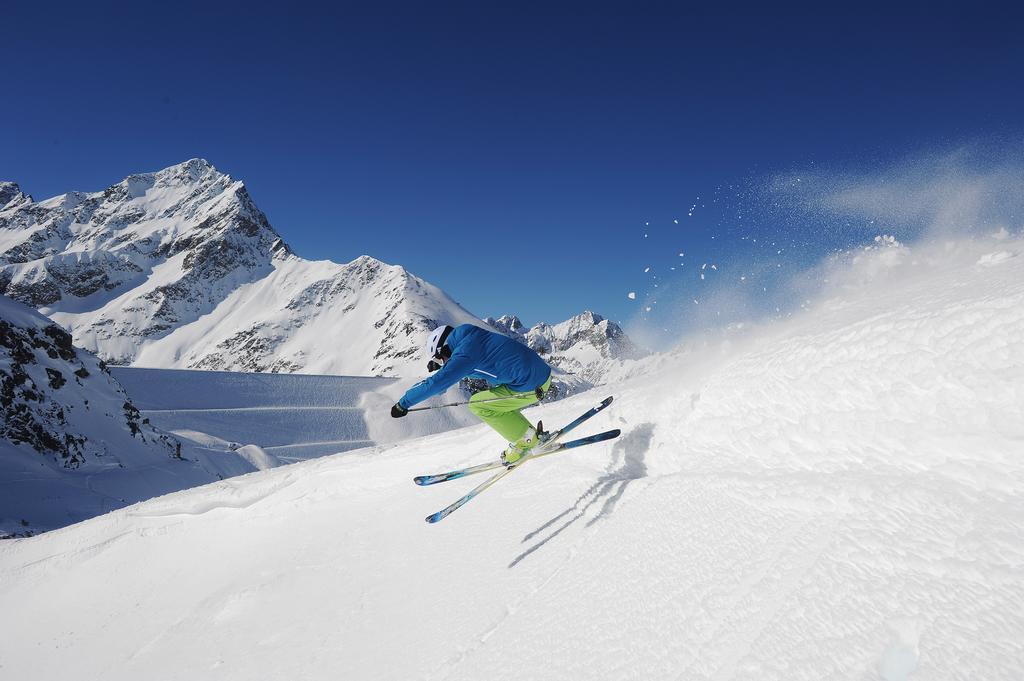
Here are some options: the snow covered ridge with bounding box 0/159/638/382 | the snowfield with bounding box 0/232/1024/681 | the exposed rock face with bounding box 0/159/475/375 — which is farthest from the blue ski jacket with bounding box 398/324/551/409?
the exposed rock face with bounding box 0/159/475/375

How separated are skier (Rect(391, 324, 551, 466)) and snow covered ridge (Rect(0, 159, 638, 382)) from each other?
112 meters

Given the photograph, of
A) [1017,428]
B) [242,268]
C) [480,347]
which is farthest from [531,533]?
[242,268]

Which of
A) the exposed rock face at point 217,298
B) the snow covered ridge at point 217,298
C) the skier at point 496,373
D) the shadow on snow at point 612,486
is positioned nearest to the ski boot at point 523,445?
the skier at point 496,373

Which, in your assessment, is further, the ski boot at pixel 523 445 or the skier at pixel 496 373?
the ski boot at pixel 523 445

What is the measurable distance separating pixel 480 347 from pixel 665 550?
112 inches

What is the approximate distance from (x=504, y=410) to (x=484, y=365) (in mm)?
543

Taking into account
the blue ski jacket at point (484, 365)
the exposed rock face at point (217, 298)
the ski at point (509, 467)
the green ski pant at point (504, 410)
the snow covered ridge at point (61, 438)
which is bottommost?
the snow covered ridge at point (61, 438)

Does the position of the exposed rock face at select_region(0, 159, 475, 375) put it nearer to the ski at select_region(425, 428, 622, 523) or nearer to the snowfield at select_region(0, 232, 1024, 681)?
the snowfield at select_region(0, 232, 1024, 681)

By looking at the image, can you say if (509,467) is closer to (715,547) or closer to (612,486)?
(612,486)

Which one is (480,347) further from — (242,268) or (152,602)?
(242,268)

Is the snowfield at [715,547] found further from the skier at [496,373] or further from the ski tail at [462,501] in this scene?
the skier at [496,373]

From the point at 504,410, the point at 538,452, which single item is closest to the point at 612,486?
the point at 538,452

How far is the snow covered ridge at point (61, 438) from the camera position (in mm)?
15891

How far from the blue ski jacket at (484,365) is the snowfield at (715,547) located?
0.89m
